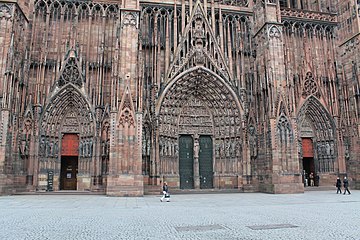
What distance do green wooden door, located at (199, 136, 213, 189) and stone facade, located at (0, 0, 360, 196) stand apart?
0.08 m

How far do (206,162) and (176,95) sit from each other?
5.70m

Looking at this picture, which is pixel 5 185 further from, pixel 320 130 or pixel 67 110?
pixel 320 130

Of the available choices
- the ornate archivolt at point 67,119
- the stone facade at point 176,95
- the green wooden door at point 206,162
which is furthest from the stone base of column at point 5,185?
the green wooden door at point 206,162

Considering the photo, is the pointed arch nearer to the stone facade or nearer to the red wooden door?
the stone facade

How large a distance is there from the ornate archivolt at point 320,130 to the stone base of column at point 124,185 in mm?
13775

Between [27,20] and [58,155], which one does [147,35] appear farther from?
[58,155]

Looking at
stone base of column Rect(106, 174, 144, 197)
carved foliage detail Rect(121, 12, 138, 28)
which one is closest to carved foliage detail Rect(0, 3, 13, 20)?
carved foliage detail Rect(121, 12, 138, 28)

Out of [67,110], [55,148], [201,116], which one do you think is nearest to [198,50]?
[201,116]

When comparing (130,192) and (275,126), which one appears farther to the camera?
(275,126)

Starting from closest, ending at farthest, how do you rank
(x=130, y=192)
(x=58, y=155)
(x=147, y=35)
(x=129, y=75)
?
(x=130, y=192) < (x=129, y=75) < (x=58, y=155) < (x=147, y=35)

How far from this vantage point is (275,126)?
65.3 feet

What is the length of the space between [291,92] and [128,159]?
41.4ft

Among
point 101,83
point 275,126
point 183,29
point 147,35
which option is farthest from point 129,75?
point 275,126

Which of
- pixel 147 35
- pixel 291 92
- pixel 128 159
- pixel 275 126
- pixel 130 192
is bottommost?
pixel 130 192
